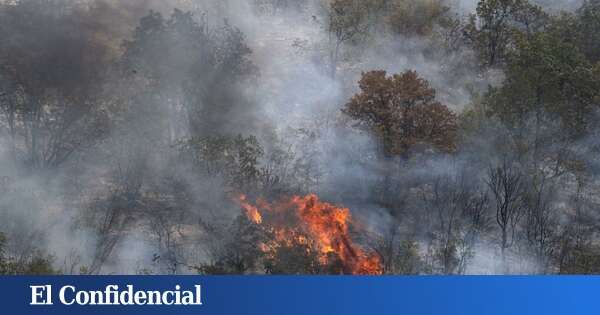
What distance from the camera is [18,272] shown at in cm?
2173

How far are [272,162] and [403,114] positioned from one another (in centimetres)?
623

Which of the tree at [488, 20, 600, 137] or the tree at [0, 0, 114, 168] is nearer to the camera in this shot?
the tree at [488, 20, 600, 137]

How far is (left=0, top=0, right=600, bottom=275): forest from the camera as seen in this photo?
25.3 metres

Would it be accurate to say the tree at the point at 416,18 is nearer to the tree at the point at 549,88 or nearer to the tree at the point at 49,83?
the tree at the point at 549,88

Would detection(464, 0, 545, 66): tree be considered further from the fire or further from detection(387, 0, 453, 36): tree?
the fire

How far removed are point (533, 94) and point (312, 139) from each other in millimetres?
10305

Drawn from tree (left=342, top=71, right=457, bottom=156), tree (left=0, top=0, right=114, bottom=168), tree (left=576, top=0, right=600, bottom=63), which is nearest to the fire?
tree (left=342, top=71, right=457, bottom=156)

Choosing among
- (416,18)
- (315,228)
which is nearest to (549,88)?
(315,228)

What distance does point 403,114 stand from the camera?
2848 centimetres

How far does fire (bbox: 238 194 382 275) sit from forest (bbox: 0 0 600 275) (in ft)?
0.23

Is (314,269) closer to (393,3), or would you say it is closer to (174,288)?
(174,288)

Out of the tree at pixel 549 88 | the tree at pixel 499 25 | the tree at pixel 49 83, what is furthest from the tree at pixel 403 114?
the tree at pixel 49 83

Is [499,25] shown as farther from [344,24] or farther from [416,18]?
[344,24]

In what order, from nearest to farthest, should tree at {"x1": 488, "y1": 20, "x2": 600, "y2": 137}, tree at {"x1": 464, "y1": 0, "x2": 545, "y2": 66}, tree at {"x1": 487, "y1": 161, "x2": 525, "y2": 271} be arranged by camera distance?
tree at {"x1": 487, "y1": 161, "x2": 525, "y2": 271}, tree at {"x1": 488, "y1": 20, "x2": 600, "y2": 137}, tree at {"x1": 464, "y1": 0, "x2": 545, "y2": 66}
